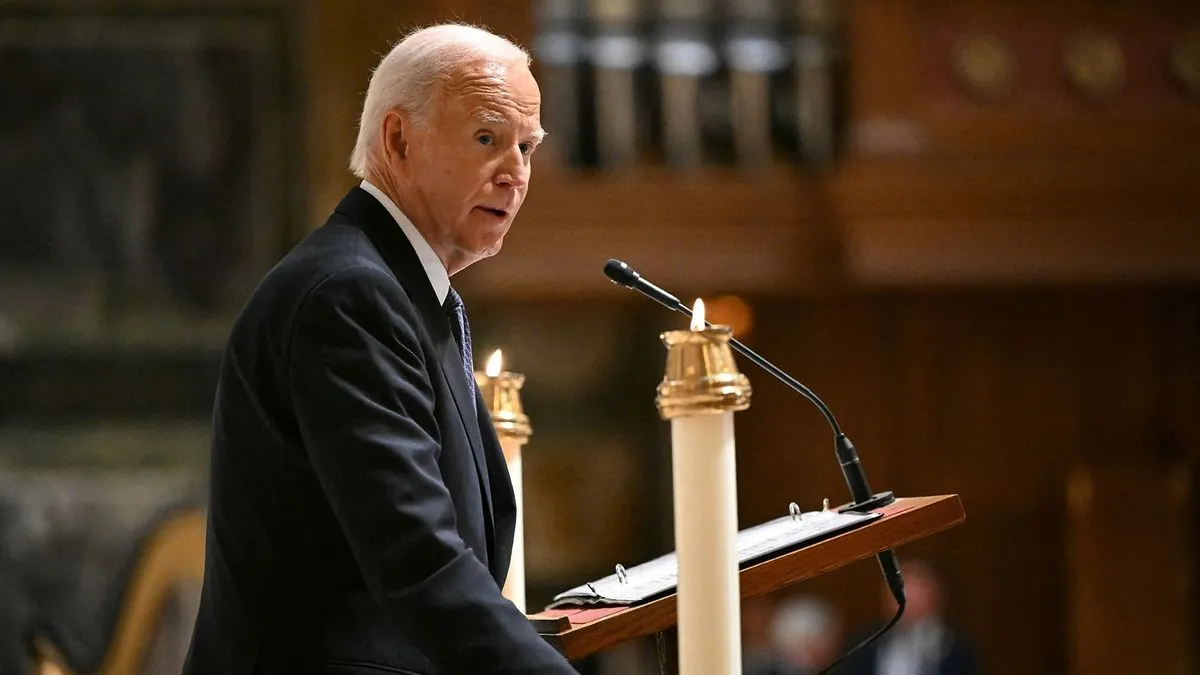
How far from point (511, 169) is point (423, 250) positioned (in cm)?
18

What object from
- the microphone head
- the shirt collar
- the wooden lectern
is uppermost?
the shirt collar

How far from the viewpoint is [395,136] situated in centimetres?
232

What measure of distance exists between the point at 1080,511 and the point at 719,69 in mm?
2249

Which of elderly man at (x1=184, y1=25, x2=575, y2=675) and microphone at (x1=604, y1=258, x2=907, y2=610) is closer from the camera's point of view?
elderly man at (x1=184, y1=25, x2=575, y2=675)

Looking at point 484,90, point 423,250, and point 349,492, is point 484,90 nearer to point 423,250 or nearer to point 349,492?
point 423,250

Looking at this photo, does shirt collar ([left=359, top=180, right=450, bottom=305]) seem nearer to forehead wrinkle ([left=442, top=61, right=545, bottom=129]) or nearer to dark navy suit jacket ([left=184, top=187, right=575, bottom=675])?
dark navy suit jacket ([left=184, top=187, right=575, bottom=675])

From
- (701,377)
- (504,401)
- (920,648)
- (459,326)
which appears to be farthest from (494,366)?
(920,648)

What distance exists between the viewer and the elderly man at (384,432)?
1.92 m

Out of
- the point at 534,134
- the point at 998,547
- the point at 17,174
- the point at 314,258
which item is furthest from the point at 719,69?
the point at 314,258

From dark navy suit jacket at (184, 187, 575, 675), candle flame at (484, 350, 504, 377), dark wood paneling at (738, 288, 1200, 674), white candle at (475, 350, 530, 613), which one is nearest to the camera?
dark navy suit jacket at (184, 187, 575, 675)

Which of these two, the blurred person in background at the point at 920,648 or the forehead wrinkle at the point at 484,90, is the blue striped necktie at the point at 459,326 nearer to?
the forehead wrinkle at the point at 484,90

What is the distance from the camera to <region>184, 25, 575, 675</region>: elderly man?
1916mm

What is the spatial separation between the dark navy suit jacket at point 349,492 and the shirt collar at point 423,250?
0.07m

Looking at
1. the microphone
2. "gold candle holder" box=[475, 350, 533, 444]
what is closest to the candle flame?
"gold candle holder" box=[475, 350, 533, 444]
